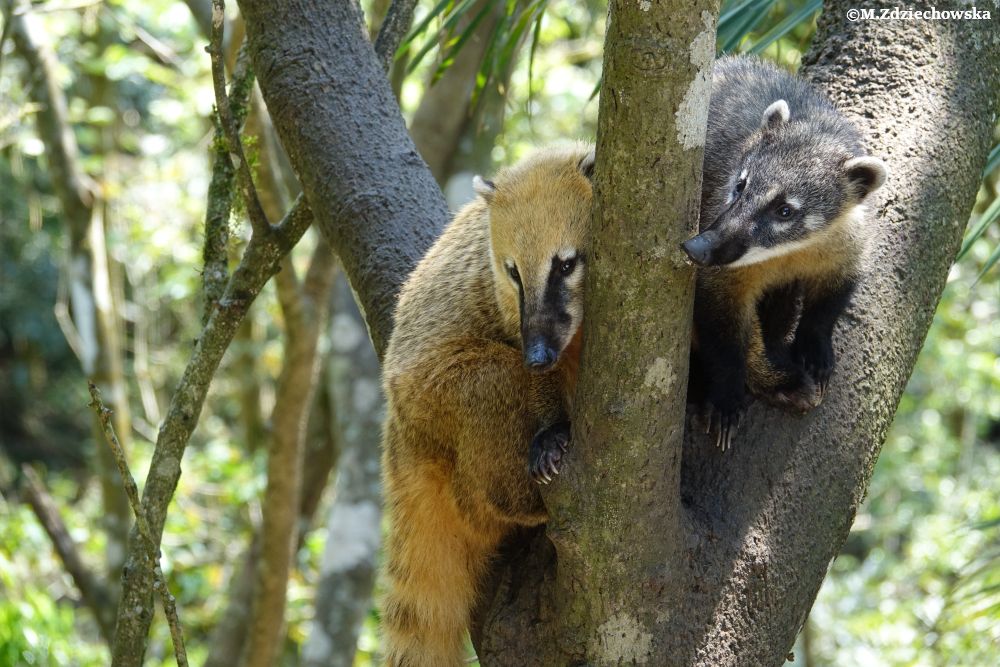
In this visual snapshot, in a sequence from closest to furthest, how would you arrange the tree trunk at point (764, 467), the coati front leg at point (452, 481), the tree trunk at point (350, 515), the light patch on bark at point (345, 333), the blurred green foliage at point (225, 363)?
the tree trunk at point (764, 467)
the coati front leg at point (452, 481)
the tree trunk at point (350, 515)
the light patch on bark at point (345, 333)
the blurred green foliage at point (225, 363)

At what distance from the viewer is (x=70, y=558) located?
565cm

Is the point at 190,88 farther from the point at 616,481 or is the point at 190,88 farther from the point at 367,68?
the point at 616,481

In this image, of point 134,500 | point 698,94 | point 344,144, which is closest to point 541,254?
point 344,144

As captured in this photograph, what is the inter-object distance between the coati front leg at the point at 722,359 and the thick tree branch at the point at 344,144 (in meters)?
0.89

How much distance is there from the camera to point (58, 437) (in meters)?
14.0

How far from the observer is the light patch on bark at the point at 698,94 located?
1826 mm

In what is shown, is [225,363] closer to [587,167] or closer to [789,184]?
[587,167]

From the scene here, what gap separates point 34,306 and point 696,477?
12.6 meters

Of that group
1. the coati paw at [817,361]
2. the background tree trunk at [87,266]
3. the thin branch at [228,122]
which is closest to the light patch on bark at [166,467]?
the thin branch at [228,122]

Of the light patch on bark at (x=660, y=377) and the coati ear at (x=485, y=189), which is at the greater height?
the coati ear at (x=485, y=189)

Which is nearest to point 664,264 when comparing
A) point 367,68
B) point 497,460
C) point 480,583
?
point 497,460

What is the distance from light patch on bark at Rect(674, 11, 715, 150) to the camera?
183cm

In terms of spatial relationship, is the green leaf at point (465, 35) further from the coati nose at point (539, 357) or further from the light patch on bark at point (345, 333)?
the light patch on bark at point (345, 333)

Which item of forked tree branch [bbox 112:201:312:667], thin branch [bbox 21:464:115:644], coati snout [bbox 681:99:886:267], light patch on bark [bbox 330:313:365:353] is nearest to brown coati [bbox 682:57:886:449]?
coati snout [bbox 681:99:886:267]
